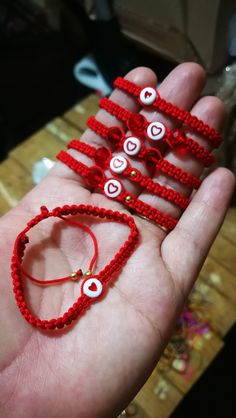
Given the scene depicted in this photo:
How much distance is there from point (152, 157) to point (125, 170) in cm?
6

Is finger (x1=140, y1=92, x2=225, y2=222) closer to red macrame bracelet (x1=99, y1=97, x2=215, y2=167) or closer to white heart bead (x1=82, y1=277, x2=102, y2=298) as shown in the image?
red macrame bracelet (x1=99, y1=97, x2=215, y2=167)

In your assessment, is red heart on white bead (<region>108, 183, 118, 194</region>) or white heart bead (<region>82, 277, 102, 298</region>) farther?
red heart on white bead (<region>108, 183, 118, 194</region>)

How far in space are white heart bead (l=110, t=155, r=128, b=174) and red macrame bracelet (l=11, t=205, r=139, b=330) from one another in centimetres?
9

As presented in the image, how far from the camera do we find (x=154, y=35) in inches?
59.7

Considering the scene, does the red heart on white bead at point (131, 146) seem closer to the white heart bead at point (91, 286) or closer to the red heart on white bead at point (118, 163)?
the red heart on white bead at point (118, 163)

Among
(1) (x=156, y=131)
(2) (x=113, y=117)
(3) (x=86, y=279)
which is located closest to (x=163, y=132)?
(1) (x=156, y=131)

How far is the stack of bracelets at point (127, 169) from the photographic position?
0.75m

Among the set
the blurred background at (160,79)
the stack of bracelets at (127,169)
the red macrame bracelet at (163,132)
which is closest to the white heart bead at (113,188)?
the stack of bracelets at (127,169)

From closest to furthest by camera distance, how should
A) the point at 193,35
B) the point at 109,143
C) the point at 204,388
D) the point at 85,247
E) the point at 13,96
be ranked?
the point at 85,247, the point at 109,143, the point at 204,388, the point at 193,35, the point at 13,96

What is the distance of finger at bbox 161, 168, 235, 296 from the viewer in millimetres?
756

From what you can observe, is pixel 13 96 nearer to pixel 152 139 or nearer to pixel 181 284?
pixel 152 139

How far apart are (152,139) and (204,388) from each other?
2.48ft

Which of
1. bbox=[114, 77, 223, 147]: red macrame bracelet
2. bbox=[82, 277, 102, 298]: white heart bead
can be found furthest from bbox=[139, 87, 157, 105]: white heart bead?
bbox=[82, 277, 102, 298]: white heart bead

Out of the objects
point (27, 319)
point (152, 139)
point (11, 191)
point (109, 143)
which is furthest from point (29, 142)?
point (27, 319)
